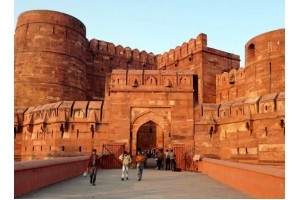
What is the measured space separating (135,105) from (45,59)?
10.4 meters

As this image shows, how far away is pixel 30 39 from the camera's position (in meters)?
23.2

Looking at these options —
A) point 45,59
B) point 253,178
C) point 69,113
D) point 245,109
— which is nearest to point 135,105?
point 69,113

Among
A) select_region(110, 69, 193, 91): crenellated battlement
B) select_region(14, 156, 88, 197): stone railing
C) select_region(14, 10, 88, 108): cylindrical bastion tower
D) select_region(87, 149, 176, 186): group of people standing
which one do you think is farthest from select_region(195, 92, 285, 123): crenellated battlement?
select_region(14, 10, 88, 108): cylindrical bastion tower

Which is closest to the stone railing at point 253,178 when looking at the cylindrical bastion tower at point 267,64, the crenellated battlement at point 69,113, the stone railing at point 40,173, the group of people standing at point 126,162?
the group of people standing at point 126,162

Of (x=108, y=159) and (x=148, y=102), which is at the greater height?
(x=148, y=102)

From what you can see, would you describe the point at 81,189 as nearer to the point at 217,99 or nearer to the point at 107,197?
the point at 107,197

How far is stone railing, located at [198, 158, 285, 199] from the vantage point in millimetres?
5133

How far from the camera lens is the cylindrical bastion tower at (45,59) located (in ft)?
73.8

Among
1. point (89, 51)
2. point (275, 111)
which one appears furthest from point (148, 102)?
point (89, 51)

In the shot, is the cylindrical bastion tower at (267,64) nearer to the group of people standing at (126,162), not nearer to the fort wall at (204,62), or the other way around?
the fort wall at (204,62)

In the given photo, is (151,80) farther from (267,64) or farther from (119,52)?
(119,52)

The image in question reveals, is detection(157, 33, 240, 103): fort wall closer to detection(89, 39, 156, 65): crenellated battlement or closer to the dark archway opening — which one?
detection(89, 39, 156, 65): crenellated battlement

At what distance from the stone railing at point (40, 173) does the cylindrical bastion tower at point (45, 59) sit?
13.0m

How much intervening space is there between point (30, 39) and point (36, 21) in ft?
4.39
